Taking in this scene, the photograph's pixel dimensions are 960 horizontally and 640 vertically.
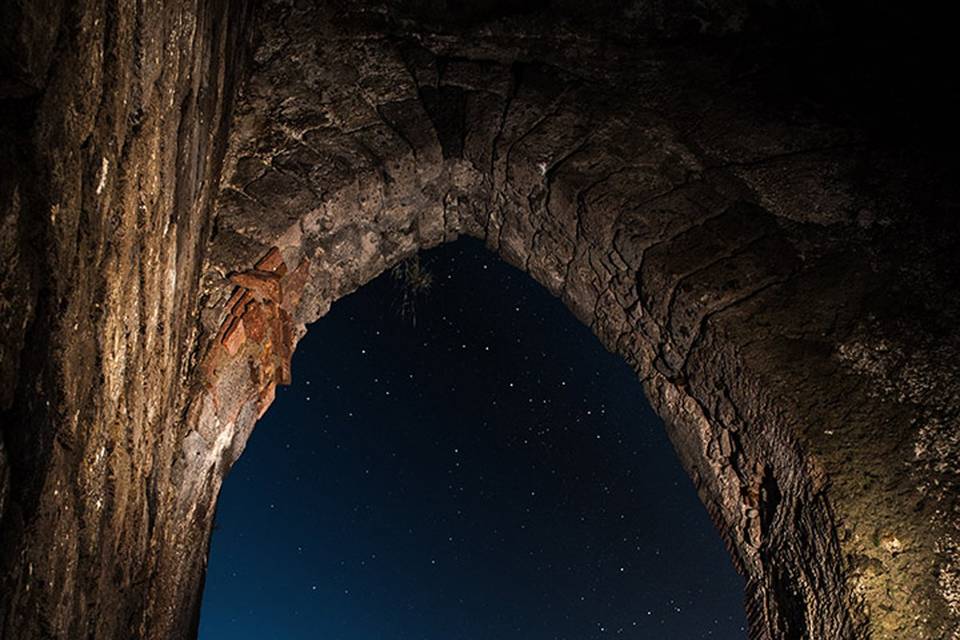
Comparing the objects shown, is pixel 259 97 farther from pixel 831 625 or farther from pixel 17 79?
pixel 831 625

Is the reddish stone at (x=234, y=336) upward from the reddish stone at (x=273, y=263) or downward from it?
downward

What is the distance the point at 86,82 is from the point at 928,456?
1.72m

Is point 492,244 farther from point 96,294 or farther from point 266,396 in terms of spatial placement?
point 96,294

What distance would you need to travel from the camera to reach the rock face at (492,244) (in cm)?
92

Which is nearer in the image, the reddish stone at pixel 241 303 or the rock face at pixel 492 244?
the rock face at pixel 492 244

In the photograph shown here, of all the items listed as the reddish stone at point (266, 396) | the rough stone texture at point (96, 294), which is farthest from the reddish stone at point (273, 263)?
the reddish stone at point (266, 396)

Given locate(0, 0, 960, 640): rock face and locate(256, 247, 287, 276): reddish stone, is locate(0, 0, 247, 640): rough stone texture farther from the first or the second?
locate(256, 247, 287, 276): reddish stone

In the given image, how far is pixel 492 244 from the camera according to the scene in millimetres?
2705

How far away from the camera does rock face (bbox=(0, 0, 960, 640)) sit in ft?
3.01

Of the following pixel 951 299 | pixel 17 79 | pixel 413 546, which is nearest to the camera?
pixel 17 79

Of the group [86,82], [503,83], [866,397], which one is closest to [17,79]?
[86,82]

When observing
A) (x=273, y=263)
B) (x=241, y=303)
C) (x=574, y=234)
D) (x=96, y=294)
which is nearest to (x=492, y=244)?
(x=574, y=234)

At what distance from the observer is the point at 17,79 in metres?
0.68

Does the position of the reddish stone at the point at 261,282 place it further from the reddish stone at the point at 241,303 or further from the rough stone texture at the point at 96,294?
the rough stone texture at the point at 96,294
